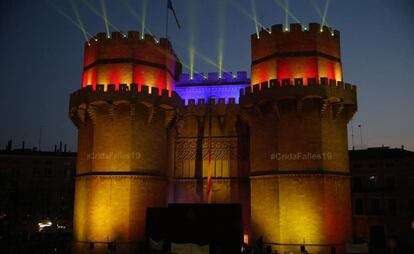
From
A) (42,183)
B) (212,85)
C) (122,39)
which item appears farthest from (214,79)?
(42,183)

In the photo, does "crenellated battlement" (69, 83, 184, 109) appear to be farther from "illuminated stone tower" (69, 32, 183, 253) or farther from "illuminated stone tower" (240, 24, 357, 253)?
"illuminated stone tower" (240, 24, 357, 253)

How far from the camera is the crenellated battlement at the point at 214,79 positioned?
36.1m

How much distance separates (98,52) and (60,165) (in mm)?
39830

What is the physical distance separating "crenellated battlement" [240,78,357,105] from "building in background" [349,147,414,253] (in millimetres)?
20895

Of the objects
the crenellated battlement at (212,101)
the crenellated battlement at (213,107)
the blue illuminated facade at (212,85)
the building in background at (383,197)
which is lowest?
the building in background at (383,197)

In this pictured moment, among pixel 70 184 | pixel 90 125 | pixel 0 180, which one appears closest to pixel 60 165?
pixel 70 184

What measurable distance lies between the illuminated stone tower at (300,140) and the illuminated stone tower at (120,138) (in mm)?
6593

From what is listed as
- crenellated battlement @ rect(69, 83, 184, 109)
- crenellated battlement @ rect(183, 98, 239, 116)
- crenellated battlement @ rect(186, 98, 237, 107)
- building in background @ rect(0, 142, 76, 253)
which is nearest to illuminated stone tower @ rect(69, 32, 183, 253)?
crenellated battlement @ rect(69, 83, 184, 109)

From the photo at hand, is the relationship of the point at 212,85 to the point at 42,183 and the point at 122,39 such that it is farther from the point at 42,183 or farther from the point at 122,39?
the point at 42,183

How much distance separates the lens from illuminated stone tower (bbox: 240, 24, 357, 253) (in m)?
28.9

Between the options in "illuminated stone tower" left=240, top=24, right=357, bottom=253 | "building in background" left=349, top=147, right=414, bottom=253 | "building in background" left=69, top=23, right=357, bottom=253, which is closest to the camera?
"illuminated stone tower" left=240, top=24, right=357, bottom=253

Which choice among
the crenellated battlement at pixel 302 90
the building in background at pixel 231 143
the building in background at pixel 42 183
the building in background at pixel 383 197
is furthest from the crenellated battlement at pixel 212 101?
the building in background at pixel 42 183

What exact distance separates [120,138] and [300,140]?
40.6 feet

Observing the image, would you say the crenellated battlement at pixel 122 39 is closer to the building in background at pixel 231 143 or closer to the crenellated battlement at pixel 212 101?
the building in background at pixel 231 143
